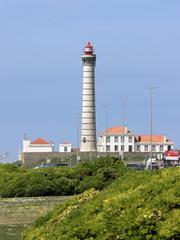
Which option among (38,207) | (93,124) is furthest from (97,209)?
(93,124)

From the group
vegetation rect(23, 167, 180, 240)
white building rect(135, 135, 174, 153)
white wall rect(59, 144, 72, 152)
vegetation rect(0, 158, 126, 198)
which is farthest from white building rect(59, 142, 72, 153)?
vegetation rect(23, 167, 180, 240)

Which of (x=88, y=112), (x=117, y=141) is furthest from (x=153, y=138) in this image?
(x=88, y=112)

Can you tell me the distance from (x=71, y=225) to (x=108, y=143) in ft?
466

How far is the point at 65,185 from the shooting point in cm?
3469

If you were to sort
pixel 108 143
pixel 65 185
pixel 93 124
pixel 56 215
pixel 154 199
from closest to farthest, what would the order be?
pixel 154 199 < pixel 56 215 < pixel 65 185 < pixel 93 124 < pixel 108 143

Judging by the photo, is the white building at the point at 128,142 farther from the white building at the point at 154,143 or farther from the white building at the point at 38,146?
the white building at the point at 38,146

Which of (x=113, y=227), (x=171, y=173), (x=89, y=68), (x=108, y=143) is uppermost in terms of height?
(x=89, y=68)

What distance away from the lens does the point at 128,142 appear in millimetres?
151750

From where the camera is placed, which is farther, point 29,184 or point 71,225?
point 29,184

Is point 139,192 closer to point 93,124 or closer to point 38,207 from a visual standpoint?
point 38,207

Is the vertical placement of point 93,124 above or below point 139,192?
above

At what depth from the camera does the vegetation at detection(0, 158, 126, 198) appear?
3388 centimetres

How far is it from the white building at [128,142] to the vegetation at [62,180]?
365ft

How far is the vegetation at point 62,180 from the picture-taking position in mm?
33875
